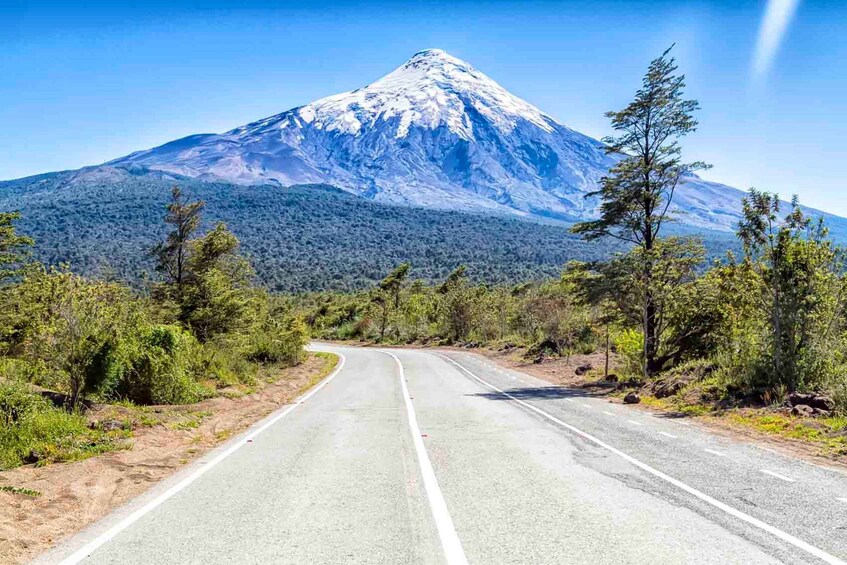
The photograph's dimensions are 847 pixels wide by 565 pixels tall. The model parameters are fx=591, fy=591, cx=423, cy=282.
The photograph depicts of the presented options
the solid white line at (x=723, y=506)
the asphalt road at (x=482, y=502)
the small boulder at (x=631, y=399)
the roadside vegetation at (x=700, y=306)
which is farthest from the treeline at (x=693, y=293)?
the solid white line at (x=723, y=506)

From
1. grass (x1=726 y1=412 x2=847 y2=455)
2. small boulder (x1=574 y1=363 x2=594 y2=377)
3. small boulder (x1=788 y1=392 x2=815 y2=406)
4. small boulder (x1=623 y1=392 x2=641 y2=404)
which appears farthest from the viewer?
small boulder (x1=574 y1=363 x2=594 y2=377)

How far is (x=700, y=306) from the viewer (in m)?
18.8

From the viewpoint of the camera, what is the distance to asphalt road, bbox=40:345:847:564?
186 inches

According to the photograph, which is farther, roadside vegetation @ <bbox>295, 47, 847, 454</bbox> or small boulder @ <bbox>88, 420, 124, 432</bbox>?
roadside vegetation @ <bbox>295, 47, 847, 454</bbox>

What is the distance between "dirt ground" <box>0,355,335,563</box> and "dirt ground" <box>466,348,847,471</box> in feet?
29.7

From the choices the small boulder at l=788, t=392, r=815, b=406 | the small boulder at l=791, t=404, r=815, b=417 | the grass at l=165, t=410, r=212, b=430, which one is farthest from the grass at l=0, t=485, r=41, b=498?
the small boulder at l=788, t=392, r=815, b=406

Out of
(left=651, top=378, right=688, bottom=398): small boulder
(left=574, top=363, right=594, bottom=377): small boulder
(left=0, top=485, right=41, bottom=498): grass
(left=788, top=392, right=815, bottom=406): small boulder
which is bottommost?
(left=574, top=363, right=594, bottom=377): small boulder

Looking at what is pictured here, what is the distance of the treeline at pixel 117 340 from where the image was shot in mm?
8789

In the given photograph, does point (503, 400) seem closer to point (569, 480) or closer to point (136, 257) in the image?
point (569, 480)

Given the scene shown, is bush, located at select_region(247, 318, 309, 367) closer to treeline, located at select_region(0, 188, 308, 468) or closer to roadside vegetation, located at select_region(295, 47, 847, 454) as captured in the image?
treeline, located at select_region(0, 188, 308, 468)

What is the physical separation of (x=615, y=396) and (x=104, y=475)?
46.0 feet

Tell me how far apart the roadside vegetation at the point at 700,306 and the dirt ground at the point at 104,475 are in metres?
9.92

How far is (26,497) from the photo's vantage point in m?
6.23

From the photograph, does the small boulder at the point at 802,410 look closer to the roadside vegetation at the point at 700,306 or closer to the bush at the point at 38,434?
the roadside vegetation at the point at 700,306
